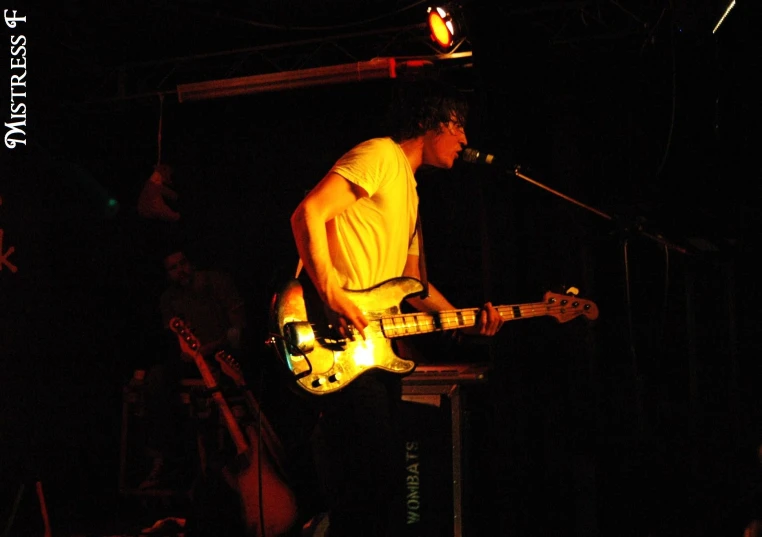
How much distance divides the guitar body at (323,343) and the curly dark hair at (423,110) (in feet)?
2.38

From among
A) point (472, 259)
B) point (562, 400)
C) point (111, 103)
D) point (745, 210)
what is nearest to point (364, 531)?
point (562, 400)

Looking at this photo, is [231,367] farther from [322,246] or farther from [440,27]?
[322,246]

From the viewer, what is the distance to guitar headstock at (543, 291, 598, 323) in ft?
12.7

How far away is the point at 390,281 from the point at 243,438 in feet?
9.49

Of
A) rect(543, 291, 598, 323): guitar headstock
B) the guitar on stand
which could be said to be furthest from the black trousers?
the guitar on stand

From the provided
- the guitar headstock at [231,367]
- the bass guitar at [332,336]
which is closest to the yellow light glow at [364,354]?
the bass guitar at [332,336]

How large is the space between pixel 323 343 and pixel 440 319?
69cm

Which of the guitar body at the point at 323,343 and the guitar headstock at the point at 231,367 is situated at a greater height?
the guitar body at the point at 323,343

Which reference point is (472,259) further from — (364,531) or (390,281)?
(364,531)

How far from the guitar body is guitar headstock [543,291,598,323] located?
1.20 metres

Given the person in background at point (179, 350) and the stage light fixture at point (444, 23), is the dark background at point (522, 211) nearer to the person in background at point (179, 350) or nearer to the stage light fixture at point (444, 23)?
the stage light fixture at point (444, 23)

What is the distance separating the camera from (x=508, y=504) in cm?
426

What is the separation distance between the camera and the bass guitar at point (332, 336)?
9.29 feet

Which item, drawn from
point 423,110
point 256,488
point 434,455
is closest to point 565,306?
point 434,455
